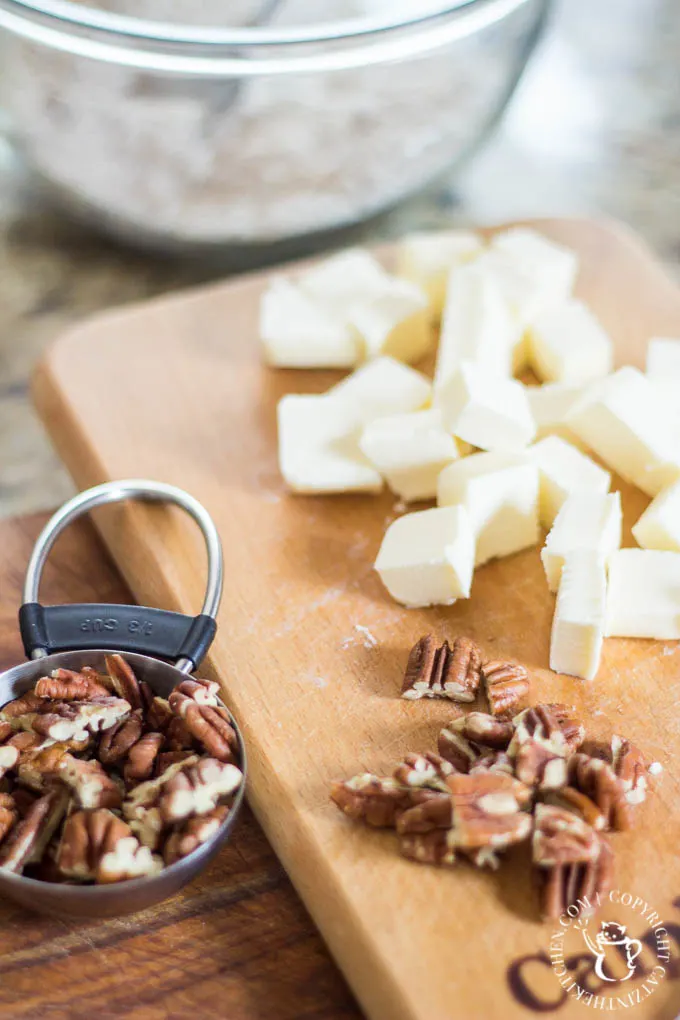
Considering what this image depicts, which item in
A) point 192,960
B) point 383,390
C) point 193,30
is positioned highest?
point 193,30

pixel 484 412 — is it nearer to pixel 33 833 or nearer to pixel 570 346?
pixel 570 346

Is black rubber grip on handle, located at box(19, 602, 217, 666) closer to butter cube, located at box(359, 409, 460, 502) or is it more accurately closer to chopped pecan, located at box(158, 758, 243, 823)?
chopped pecan, located at box(158, 758, 243, 823)

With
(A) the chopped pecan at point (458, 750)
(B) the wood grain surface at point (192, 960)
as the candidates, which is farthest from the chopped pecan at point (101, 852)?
(A) the chopped pecan at point (458, 750)

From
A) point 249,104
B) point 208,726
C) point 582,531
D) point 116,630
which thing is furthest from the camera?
point 249,104

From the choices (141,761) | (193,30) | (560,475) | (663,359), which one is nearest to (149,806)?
(141,761)

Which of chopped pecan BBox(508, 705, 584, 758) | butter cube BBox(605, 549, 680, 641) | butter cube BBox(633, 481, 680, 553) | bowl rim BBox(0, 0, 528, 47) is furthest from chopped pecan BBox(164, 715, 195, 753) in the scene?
bowl rim BBox(0, 0, 528, 47)

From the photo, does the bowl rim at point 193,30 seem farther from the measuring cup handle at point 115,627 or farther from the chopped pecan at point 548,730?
the chopped pecan at point 548,730
